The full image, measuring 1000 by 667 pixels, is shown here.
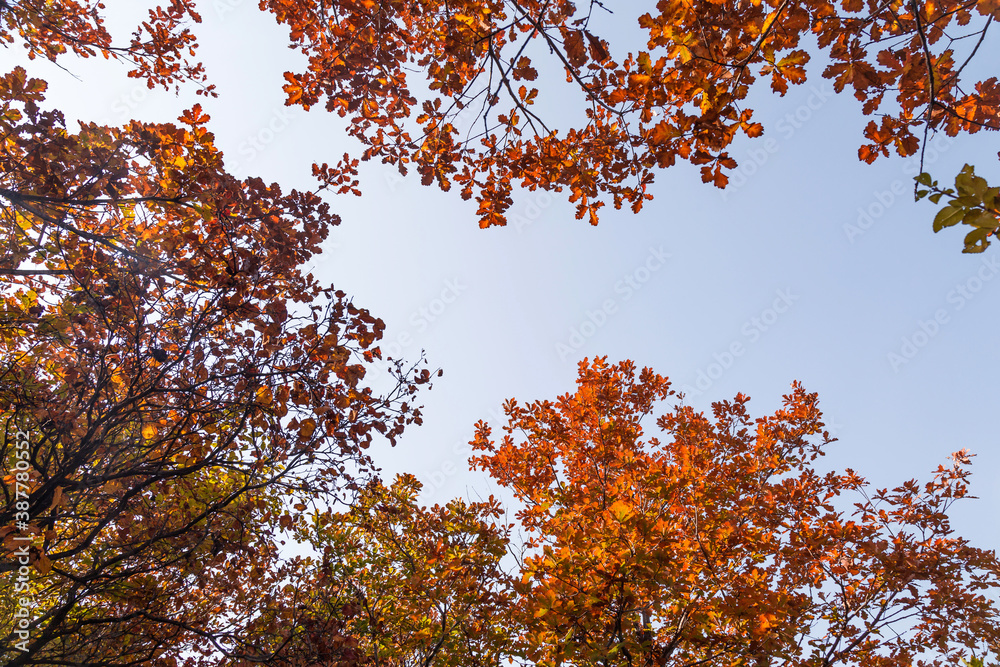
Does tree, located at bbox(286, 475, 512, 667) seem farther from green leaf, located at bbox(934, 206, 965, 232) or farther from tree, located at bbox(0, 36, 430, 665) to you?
green leaf, located at bbox(934, 206, 965, 232)

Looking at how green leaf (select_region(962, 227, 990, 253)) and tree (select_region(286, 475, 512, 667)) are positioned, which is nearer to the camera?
green leaf (select_region(962, 227, 990, 253))

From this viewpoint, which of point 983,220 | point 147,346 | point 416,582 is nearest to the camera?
point 983,220

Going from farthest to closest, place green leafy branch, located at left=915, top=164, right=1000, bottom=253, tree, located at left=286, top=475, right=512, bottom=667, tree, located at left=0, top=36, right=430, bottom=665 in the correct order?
1. tree, located at left=286, top=475, right=512, bottom=667
2. tree, located at left=0, top=36, right=430, bottom=665
3. green leafy branch, located at left=915, top=164, right=1000, bottom=253

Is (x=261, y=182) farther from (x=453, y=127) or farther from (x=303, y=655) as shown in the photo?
(x=303, y=655)

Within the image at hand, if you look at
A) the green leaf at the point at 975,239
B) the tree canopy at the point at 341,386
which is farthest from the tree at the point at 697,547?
the green leaf at the point at 975,239

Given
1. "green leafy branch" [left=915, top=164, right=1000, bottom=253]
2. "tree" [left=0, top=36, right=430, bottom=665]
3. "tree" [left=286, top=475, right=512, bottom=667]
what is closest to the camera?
"green leafy branch" [left=915, top=164, right=1000, bottom=253]

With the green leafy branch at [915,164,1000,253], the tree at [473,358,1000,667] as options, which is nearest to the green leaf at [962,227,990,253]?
the green leafy branch at [915,164,1000,253]

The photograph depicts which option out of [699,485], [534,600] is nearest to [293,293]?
[534,600]

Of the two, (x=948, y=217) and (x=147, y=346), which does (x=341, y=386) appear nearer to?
(x=147, y=346)

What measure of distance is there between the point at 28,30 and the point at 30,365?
344 centimetres

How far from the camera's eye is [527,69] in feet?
10.8

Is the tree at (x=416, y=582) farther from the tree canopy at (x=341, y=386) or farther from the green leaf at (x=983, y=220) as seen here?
the green leaf at (x=983, y=220)

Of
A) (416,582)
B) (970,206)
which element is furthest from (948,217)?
(416,582)

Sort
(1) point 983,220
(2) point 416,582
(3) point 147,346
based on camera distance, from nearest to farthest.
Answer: (1) point 983,220, (3) point 147,346, (2) point 416,582
